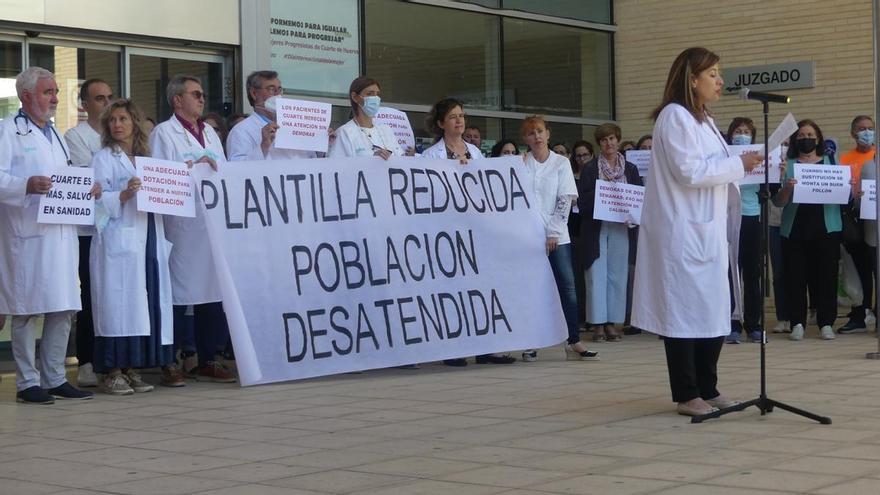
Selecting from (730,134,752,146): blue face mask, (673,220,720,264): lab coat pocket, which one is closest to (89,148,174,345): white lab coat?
(673,220,720,264): lab coat pocket

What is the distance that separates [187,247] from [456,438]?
347 cm

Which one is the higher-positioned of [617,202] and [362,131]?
[362,131]

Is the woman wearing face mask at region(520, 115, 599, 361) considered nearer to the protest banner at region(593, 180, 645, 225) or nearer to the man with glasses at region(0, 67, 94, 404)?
the protest banner at region(593, 180, 645, 225)

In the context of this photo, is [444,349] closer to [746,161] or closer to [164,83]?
[746,161]

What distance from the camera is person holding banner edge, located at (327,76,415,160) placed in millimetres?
10320

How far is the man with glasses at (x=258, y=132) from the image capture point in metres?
10.2

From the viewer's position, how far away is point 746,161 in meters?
7.35

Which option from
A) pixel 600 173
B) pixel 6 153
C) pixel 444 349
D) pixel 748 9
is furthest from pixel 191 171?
pixel 748 9

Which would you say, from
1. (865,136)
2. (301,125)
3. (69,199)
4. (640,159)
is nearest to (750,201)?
(640,159)

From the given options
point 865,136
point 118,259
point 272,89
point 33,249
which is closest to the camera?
point 33,249

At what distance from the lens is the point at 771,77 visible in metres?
17.2

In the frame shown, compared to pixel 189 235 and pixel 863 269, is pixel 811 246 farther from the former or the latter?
pixel 189 235

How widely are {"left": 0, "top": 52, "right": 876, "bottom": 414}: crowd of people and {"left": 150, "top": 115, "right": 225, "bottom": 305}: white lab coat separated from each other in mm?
10

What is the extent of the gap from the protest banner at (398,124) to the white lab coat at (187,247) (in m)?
1.73
